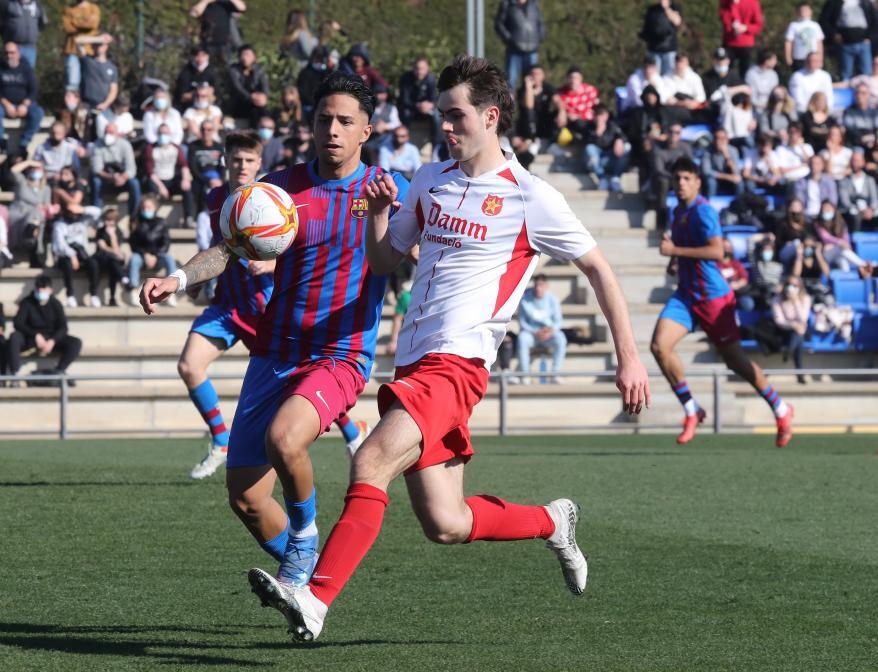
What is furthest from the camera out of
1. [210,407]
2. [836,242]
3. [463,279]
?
[836,242]

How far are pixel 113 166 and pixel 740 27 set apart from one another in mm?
10337

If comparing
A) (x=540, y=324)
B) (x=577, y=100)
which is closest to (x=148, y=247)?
(x=540, y=324)

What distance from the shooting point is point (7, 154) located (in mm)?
21562

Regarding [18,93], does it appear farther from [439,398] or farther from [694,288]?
[439,398]

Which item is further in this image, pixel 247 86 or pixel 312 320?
pixel 247 86

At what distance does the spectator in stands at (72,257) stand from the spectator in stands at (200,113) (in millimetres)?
2570

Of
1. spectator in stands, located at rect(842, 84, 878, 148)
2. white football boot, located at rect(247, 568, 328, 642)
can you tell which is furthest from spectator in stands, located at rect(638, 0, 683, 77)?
white football boot, located at rect(247, 568, 328, 642)

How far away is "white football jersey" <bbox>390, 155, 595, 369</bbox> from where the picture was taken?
18.6 feet

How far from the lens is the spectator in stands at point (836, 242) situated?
2152cm

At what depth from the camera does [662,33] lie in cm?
2434

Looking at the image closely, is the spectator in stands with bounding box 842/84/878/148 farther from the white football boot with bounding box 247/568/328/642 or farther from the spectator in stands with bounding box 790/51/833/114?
the white football boot with bounding box 247/568/328/642

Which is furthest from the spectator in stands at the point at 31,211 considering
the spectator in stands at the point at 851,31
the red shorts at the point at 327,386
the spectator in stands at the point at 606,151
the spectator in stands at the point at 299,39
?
the red shorts at the point at 327,386

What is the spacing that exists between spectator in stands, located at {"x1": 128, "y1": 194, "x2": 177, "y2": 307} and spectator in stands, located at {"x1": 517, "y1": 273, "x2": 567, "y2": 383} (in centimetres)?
456

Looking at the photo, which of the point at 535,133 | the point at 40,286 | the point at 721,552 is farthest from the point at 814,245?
the point at 721,552
